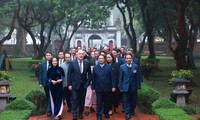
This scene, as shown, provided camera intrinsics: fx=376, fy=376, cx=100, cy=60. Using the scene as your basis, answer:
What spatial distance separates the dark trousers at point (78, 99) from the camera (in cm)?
925

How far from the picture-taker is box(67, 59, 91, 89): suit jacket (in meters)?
9.31

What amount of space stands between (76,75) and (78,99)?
0.63m

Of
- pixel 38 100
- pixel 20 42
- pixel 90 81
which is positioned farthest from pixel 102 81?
pixel 20 42

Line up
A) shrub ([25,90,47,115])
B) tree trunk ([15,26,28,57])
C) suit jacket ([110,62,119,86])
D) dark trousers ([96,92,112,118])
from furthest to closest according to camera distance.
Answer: tree trunk ([15,26,28,57]) < shrub ([25,90,47,115]) < suit jacket ([110,62,119,86]) < dark trousers ([96,92,112,118])

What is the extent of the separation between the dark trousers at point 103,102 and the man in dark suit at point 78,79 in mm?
488

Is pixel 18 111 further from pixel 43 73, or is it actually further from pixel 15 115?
pixel 43 73

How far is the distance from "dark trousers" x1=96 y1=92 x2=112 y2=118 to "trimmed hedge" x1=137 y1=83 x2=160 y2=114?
1.19 m

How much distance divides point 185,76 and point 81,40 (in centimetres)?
4539

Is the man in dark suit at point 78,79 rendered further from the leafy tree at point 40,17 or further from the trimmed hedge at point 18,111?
the leafy tree at point 40,17

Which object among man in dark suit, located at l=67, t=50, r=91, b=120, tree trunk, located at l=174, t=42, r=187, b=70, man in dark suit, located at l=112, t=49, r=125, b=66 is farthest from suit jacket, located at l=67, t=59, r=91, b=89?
tree trunk, located at l=174, t=42, r=187, b=70

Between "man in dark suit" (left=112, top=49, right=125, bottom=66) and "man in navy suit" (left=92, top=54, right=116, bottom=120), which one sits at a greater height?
"man in dark suit" (left=112, top=49, right=125, bottom=66)

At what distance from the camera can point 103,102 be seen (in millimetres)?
9406

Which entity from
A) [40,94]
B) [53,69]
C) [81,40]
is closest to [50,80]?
[53,69]

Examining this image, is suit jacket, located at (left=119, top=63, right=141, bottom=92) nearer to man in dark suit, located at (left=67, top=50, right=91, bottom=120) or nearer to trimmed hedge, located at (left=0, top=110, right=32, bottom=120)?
man in dark suit, located at (left=67, top=50, right=91, bottom=120)
